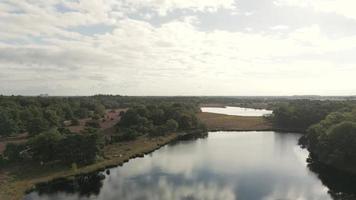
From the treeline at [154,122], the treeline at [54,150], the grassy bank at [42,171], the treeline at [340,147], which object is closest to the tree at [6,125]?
the treeline at [154,122]

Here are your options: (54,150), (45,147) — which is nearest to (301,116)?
(54,150)

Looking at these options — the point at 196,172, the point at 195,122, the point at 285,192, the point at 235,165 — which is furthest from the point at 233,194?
the point at 195,122

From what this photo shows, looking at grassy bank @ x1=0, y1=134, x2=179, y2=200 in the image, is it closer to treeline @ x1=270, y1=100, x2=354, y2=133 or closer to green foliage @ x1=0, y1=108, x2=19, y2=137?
green foliage @ x1=0, y1=108, x2=19, y2=137

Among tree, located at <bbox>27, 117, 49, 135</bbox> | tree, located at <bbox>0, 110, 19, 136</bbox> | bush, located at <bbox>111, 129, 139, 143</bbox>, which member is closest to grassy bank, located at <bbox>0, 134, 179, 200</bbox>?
bush, located at <bbox>111, 129, 139, 143</bbox>

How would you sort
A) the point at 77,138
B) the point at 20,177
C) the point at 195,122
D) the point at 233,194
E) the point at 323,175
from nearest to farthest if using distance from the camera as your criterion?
the point at 233,194, the point at 20,177, the point at 323,175, the point at 77,138, the point at 195,122

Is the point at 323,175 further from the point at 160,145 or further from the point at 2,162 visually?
the point at 2,162

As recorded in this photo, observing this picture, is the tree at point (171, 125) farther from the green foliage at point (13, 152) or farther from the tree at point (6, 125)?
the green foliage at point (13, 152)
